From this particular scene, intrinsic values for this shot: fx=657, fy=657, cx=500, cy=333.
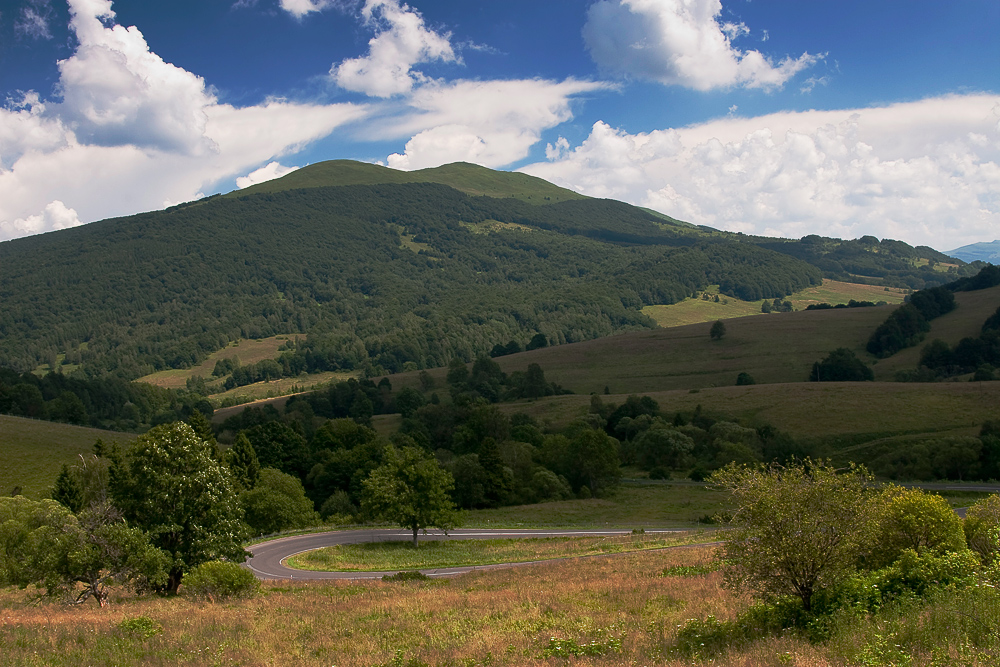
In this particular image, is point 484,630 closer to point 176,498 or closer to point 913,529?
point 913,529

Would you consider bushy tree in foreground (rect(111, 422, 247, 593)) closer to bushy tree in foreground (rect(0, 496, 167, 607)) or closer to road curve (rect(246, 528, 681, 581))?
bushy tree in foreground (rect(0, 496, 167, 607))

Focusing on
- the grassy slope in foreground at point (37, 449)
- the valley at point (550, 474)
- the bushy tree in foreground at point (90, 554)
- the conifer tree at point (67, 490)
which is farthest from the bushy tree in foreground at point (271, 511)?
the bushy tree in foreground at point (90, 554)

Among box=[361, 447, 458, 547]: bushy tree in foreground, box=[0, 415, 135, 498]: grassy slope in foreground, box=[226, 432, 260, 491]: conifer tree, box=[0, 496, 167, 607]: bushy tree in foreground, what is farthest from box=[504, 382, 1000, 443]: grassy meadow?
box=[0, 496, 167, 607]: bushy tree in foreground

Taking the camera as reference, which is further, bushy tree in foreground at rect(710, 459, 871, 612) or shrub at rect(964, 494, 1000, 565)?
shrub at rect(964, 494, 1000, 565)

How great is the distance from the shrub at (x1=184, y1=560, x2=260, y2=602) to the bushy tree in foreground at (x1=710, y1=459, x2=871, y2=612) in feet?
65.0

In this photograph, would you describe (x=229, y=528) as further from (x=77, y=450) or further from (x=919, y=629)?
(x=77, y=450)

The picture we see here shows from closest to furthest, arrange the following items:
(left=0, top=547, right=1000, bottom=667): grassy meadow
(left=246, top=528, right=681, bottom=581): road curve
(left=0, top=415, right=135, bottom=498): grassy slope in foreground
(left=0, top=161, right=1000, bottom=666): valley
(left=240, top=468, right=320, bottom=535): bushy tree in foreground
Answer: (left=0, top=547, right=1000, bottom=667): grassy meadow
(left=0, top=161, right=1000, bottom=666): valley
(left=246, top=528, right=681, bottom=581): road curve
(left=240, top=468, right=320, bottom=535): bushy tree in foreground
(left=0, top=415, right=135, bottom=498): grassy slope in foreground

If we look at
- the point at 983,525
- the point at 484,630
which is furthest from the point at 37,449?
the point at 983,525

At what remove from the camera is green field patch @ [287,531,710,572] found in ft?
141

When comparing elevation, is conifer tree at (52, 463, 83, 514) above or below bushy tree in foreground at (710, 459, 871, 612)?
below

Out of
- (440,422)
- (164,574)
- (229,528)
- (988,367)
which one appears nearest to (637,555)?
(229,528)

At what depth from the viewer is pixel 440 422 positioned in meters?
113

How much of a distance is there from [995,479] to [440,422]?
251 feet

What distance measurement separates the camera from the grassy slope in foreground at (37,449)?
263 feet
